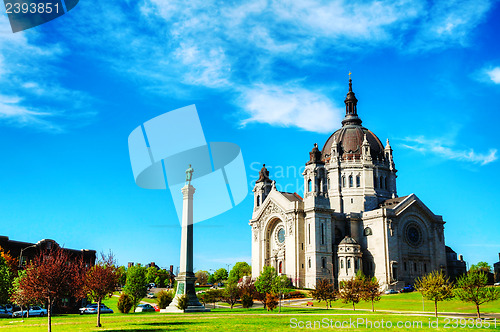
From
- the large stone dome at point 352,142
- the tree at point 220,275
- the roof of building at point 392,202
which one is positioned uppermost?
the large stone dome at point 352,142

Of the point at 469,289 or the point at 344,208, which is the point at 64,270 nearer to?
the point at 469,289

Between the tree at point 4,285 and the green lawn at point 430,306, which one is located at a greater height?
the tree at point 4,285

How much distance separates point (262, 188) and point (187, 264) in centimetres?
5769

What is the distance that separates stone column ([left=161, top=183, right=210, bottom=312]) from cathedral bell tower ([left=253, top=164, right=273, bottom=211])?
5623 centimetres

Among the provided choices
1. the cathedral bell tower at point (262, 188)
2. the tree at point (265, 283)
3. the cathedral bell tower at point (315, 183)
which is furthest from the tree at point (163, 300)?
the cathedral bell tower at point (262, 188)

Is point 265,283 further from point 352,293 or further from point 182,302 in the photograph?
point 182,302

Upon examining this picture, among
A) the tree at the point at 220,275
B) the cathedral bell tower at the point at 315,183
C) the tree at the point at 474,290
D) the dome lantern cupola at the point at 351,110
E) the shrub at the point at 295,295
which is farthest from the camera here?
the tree at the point at 220,275

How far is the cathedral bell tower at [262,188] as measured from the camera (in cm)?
10006

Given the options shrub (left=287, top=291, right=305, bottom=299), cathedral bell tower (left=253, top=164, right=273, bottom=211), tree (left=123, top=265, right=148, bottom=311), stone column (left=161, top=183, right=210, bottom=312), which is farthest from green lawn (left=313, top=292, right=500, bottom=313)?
cathedral bell tower (left=253, top=164, right=273, bottom=211)

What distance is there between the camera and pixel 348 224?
290ft

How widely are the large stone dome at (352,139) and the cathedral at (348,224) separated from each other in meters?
0.21

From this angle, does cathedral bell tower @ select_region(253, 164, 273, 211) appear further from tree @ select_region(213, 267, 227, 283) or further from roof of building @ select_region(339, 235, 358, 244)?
tree @ select_region(213, 267, 227, 283)

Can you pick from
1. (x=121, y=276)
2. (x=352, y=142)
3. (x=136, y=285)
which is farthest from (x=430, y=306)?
(x=352, y=142)

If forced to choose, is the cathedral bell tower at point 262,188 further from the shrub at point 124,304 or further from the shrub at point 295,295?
the shrub at point 124,304
